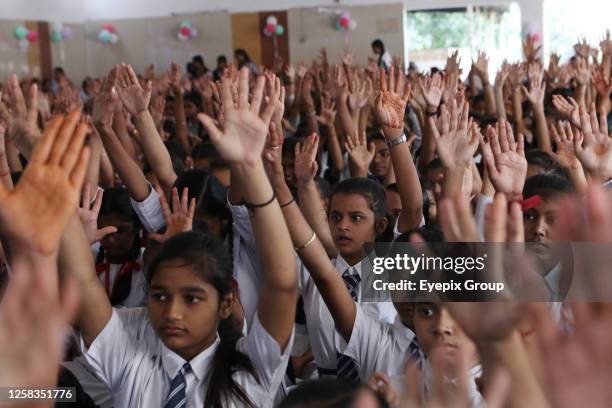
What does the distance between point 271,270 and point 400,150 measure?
114cm

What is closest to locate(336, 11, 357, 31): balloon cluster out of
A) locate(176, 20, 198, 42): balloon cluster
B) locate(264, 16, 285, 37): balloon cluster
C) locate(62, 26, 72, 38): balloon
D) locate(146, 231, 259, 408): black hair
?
locate(264, 16, 285, 37): balloon cluster

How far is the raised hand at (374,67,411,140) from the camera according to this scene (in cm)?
250

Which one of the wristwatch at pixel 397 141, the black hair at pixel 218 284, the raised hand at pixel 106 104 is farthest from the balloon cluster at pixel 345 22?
the black hair at pixel 218 284

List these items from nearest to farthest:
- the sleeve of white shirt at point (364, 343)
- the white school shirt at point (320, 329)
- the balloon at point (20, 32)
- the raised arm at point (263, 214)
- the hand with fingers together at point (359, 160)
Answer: the raised arm at point (263, 214) < the sleeve of white shirt at point (364, 343) < the white school shirt at point (320, 329) < the hand with fingers together at point (359, 160) < the balloon at point (20, 32)

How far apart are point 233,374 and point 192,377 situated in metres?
0.08

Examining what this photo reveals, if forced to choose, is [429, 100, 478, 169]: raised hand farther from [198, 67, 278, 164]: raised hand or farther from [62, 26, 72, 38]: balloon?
[62, 26, 72, 38]: balloon

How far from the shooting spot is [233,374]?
4.77ft

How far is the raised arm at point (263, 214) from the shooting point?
1.32m

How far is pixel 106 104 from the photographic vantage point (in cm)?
259

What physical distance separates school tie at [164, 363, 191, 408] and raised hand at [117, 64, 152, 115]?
139cm

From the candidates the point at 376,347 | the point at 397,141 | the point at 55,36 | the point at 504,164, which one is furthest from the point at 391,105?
the point at 55,36

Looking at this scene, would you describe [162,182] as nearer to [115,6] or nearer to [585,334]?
[585,334]

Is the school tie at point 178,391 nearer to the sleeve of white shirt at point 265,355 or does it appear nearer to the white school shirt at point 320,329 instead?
the sleeve of white shirt at point 265,355

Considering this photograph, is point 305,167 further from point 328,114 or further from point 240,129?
point 328,114
